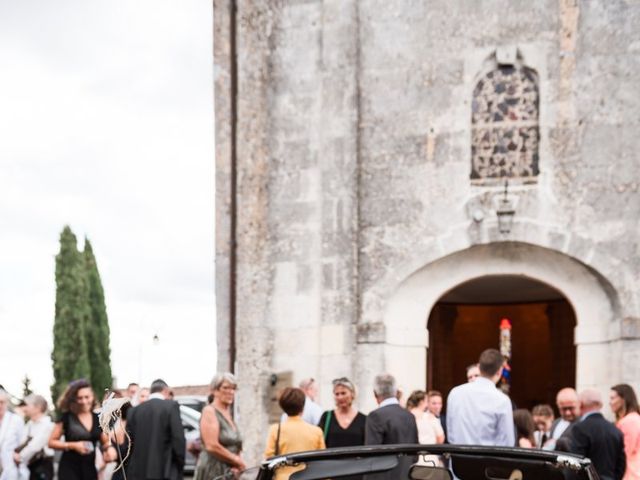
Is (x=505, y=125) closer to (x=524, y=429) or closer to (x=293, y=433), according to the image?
(x=524, y=429)

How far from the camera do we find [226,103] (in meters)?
17.8

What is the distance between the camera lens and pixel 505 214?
1600cm

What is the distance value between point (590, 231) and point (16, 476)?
8.54 m

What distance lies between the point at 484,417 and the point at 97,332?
35.6 metres

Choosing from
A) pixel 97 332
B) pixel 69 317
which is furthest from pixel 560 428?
pixel 97 332

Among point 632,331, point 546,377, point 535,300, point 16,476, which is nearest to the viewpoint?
point 16,476

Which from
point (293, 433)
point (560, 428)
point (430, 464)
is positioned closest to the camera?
point (430, 464)

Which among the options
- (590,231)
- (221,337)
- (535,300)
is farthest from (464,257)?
(535,300)

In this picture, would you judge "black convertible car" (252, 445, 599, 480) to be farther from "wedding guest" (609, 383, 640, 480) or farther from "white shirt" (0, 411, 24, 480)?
"white shirt" (0, 411, 24, 480)

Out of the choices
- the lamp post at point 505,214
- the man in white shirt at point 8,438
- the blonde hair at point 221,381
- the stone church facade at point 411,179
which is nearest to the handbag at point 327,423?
the blonde hair at point 221,381

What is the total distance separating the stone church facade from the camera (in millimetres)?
15781

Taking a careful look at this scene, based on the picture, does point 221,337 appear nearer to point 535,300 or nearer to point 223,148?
point 223,148

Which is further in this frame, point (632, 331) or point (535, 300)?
point (535, 300)

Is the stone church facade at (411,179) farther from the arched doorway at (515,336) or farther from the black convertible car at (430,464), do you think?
the black convertible car at (430,464)
